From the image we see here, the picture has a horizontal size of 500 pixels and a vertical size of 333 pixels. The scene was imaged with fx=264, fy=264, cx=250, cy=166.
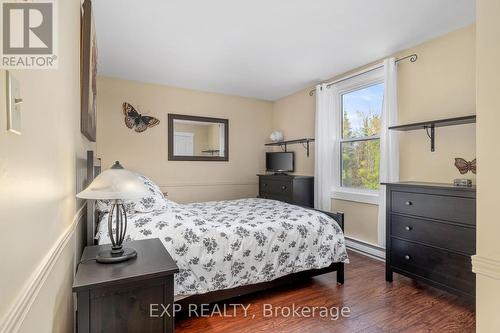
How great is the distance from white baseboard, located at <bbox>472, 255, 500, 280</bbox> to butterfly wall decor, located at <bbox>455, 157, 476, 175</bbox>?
1.64 m

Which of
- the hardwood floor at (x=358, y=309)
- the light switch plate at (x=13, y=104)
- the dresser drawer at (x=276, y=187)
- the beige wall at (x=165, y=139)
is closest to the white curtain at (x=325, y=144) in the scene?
the dresser drawer at (x=276, y=187)

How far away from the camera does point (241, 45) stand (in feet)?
9.20

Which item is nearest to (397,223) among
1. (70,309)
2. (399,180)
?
(399,180)

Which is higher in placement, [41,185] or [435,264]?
[41,185]

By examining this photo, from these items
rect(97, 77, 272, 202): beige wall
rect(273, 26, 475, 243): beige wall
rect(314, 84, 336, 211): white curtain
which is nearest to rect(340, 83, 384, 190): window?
rect(314, 84, 336, 211): white curtain

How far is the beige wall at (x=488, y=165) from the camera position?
1.04m

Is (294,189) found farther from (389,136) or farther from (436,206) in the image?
(436,206)

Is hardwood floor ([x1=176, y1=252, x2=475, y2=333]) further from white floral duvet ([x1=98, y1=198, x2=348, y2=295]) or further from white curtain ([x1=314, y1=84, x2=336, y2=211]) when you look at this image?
white curtain ([x1=314, y1=84, x2=336, y2=211])

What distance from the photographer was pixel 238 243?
2.12 metres

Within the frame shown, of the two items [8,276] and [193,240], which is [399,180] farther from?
[8,276]

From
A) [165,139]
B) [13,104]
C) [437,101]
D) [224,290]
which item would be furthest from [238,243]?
[165,139]

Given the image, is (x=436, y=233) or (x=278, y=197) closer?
(x=436, y=233)

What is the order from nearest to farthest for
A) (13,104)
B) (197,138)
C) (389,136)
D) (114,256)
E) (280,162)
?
(13,104) → (114,256) → (389,136) → (197,138) → (280,162)

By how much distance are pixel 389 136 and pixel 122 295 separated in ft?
9.62
